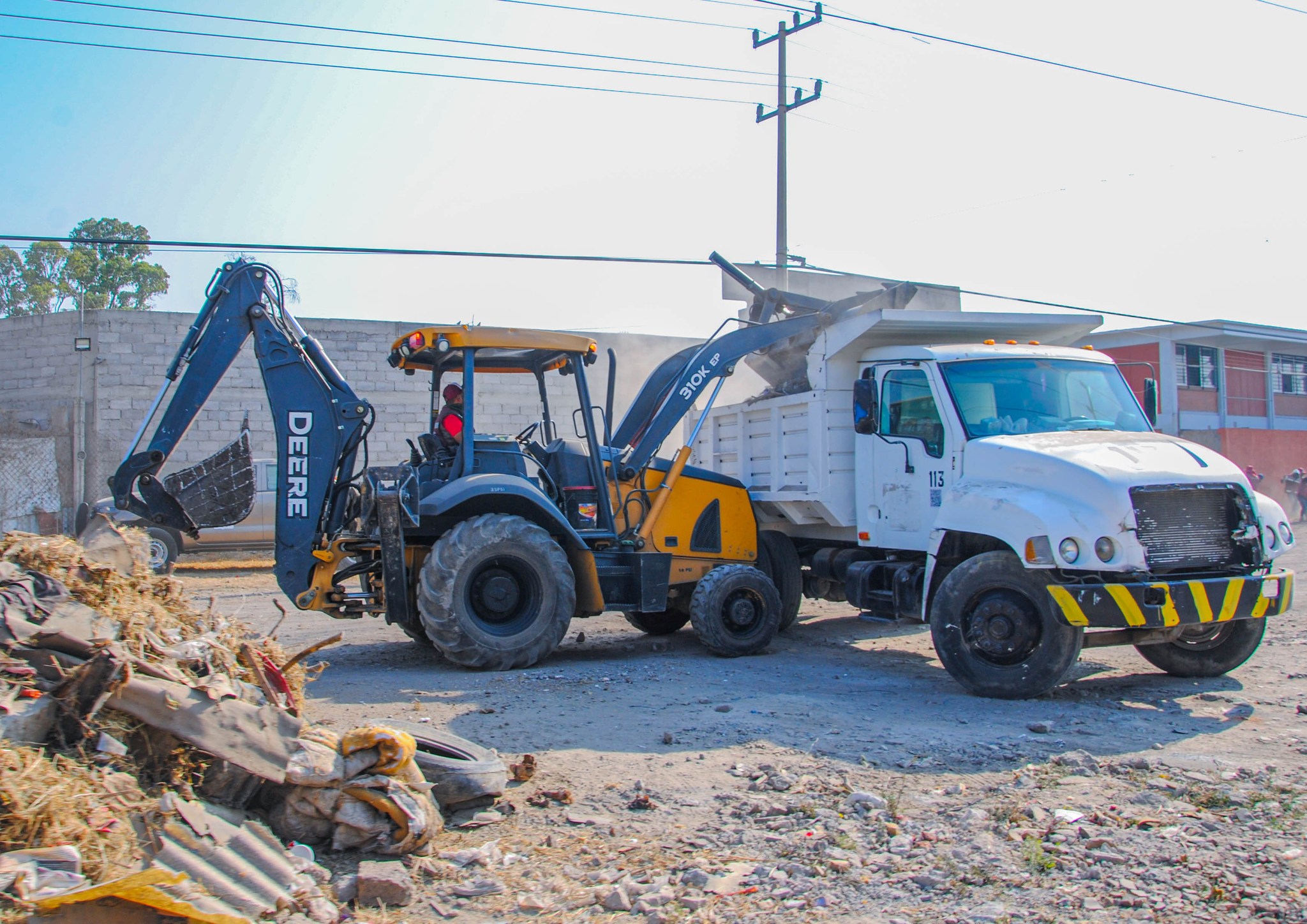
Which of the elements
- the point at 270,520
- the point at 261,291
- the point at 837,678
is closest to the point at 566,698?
the point at 837,678

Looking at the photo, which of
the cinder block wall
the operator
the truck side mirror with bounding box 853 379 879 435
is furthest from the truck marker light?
the cinder block wall

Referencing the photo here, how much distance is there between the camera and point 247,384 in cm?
1962

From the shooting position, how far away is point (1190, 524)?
6.91m

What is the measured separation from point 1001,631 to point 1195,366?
34.2 metres

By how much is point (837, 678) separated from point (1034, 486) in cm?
215

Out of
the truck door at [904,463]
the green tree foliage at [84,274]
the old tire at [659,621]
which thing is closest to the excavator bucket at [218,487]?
the old tire at [659,621]

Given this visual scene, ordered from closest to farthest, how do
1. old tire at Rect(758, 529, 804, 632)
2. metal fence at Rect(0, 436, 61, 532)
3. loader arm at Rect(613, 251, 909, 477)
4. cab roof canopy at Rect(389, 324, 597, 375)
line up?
cab roof canopy at Rect(389, 324, 597, 375), loader arm at Rect(613, 251, 909, 477), old tire at Rect(758, 529, 804, 632), metal fence at Rect(0, 436, 61, 532)

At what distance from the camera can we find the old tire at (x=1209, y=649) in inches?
299

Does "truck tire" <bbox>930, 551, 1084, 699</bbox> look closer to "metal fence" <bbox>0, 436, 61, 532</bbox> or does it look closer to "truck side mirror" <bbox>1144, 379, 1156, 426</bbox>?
"truck side mirror" <bbox>1144, 379, 1156, 426</bbox>

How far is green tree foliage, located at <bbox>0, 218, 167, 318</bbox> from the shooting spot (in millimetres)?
38188

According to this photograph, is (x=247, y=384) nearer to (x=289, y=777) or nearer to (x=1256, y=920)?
(x=289, y=777)

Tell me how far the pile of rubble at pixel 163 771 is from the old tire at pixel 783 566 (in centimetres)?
568

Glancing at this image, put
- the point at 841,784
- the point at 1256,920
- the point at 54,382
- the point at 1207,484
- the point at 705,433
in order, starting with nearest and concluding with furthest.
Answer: the point at 1256,920 < the point at 841,784 < the point at 1207,484 < the point at 705,433 < the point at 54,382

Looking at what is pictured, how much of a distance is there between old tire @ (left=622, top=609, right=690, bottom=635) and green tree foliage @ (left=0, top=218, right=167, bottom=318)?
32.5m
